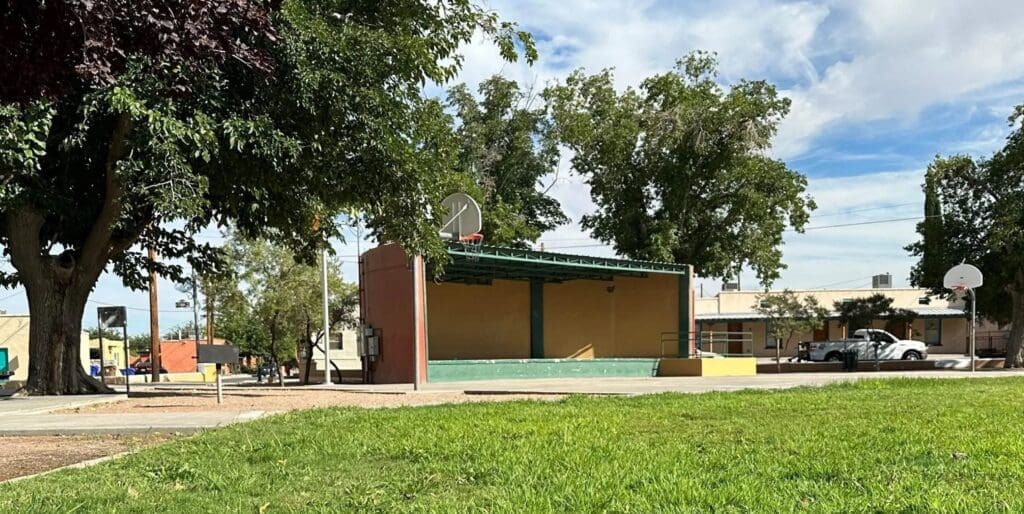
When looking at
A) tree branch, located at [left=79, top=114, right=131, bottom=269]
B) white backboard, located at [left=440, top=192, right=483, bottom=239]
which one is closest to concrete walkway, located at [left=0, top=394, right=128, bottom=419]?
tree branch, located at [left=79, top=114, right=131, bottom=269]

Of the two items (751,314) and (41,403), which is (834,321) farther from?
(41,403)

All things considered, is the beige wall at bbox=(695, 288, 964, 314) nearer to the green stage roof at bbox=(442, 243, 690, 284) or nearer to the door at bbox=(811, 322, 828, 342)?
the door at bbox=(811, 322, 828, 342)

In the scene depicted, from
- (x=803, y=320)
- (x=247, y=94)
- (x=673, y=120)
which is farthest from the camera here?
(x=803, y=320)

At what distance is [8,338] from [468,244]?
32004 millimetres

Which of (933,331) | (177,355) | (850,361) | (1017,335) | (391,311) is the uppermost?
(391,311)

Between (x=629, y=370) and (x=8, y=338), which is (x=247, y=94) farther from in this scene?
(x=8, y=338)

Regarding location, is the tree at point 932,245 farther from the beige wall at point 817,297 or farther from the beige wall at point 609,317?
the beige wall at point 817,297

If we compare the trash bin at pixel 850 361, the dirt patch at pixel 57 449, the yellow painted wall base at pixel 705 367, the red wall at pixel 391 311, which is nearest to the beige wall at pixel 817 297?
the trash bin at pixel 850 361

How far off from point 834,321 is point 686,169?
22560 mm

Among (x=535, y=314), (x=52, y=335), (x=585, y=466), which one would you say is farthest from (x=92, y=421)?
(x=535, y=314)

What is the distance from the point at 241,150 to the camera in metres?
11.3

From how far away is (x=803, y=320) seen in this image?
39438 millimetres

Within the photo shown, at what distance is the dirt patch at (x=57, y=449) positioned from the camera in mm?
6500

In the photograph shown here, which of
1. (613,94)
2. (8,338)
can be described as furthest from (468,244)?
(8,338)
